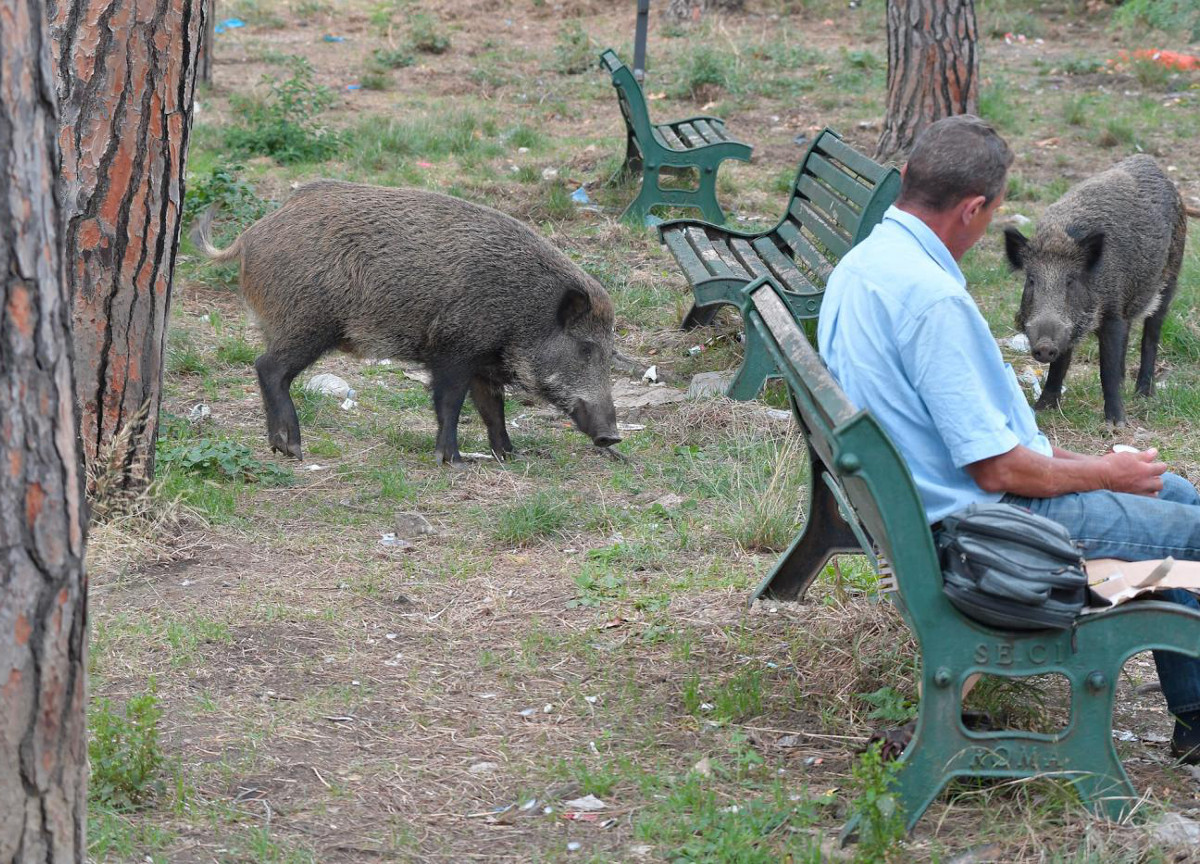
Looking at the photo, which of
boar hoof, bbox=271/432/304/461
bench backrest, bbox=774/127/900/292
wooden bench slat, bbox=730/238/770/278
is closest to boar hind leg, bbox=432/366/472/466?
boar hoof, bbox=271/432/304/461

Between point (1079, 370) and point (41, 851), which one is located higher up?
point (41, 851)

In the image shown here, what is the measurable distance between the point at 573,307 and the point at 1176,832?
168 inches

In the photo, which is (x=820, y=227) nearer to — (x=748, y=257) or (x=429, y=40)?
(x=748, y=257)

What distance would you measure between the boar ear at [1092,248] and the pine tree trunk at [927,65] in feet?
10.9

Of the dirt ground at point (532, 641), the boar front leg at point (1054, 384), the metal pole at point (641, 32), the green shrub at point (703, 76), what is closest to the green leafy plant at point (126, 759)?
the dirt ground at point (532, 641)

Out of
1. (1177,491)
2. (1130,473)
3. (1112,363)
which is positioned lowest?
(1112,363)

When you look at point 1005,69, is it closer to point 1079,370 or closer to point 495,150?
point 495,150

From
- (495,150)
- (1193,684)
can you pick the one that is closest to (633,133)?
(495,150)

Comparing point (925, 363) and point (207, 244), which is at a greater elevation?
point (925, 363)

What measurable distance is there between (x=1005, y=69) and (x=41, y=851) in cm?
1451

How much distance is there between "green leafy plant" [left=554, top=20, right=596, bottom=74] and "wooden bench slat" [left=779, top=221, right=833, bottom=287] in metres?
7.39

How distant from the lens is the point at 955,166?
353cm

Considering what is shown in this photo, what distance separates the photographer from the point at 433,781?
3619mm

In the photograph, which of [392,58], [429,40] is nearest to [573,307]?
[392,58]
